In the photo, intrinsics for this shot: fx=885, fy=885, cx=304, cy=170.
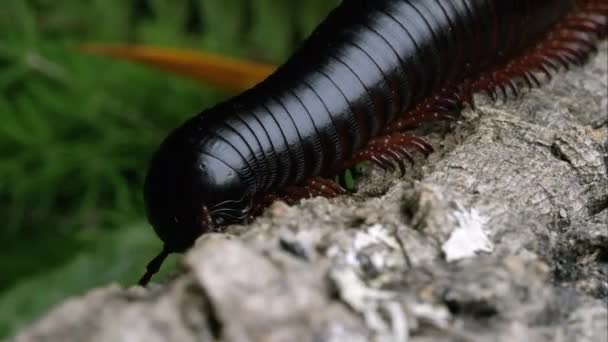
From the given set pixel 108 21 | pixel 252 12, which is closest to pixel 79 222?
pixel 108 21

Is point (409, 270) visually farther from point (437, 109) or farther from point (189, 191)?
point (437, 109)

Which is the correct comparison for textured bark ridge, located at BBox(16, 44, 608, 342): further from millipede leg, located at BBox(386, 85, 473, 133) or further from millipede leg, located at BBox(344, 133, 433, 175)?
millipede leg, located at BBox(386, 85, 473, 133)

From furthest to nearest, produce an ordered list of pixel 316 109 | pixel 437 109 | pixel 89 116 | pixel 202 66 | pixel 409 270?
pixel 89 116 < pixel 202 66 < pixel 437 109 < pixel 316 109 < pixel 409 270

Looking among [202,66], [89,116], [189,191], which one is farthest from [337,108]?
[89,116]

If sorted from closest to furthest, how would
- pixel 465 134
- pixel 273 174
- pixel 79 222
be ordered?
pixel 465 134, pixel 273 174, pixel 79 222

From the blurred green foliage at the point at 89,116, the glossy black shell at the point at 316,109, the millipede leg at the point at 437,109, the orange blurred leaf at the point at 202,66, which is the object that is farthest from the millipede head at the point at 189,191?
the orange blurred leaf at the point at 202,66

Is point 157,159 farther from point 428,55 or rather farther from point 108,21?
point 108,21

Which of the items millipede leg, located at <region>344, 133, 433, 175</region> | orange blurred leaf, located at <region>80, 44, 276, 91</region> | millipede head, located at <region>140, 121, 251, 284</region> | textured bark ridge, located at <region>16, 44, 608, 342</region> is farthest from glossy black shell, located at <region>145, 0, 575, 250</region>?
orange blurred leaf, located at <region>80, 44, 276, 91</region>
